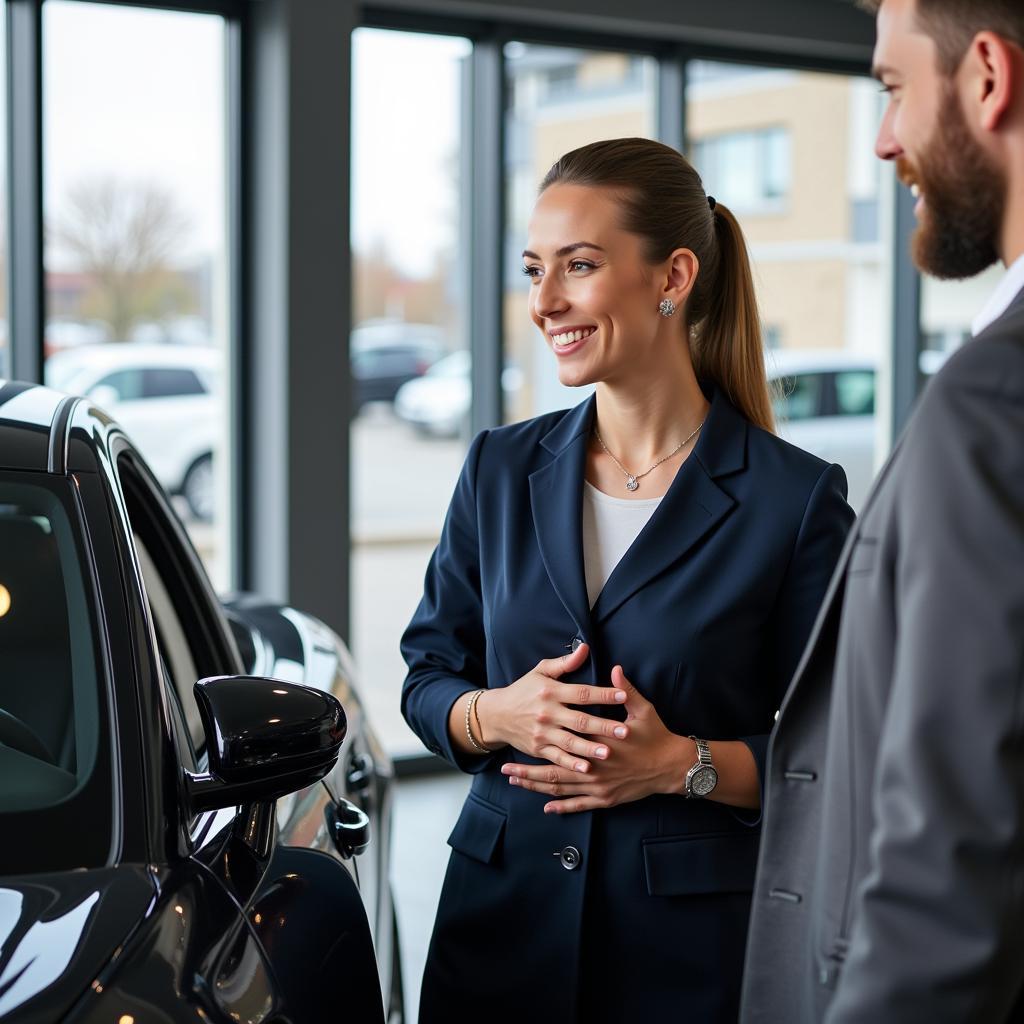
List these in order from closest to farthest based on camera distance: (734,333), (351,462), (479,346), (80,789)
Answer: (80,789) → (734,333) → (351,462) → (479,346)

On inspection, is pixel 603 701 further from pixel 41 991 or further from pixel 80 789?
pixel 41 991

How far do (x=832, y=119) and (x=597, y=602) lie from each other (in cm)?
440

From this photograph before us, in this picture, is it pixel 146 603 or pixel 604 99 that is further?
pixel 604 99

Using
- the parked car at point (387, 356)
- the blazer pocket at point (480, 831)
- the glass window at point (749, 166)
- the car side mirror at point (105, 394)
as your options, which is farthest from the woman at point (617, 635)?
the glass window at point (749, 166)

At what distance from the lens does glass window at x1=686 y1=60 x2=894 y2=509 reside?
17.1 ft

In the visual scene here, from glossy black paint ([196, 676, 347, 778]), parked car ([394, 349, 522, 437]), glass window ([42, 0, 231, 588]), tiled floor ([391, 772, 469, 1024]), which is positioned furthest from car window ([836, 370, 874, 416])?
glossy black paint ([196, 676, 347, 778])

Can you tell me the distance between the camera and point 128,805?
1.31 m

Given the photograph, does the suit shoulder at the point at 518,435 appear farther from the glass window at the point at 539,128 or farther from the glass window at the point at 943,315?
the glass window at the point at 943,315

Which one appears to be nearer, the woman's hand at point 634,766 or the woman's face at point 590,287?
the woman's hand at point 634,766

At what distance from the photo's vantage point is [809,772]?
1.15m

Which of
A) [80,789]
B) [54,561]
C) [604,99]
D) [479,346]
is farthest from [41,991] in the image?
[604,99]

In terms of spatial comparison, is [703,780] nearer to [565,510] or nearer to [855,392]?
[565,510]

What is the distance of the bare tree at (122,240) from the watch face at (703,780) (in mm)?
3130

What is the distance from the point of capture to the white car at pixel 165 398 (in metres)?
4.18
